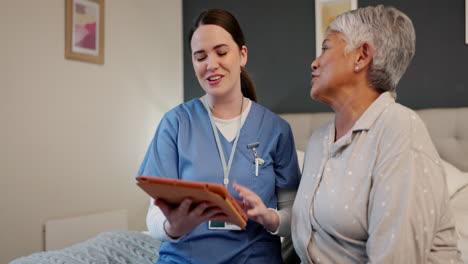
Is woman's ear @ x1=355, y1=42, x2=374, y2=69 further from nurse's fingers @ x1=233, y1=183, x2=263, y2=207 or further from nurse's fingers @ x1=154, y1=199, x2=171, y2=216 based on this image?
nurse's fingers @ x1=154, y1=199, x2=171, y2=216

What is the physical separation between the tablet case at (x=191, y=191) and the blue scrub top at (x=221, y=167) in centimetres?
30

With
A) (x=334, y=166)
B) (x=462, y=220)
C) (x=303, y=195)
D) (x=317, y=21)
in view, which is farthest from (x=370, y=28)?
(x=317, y=21)

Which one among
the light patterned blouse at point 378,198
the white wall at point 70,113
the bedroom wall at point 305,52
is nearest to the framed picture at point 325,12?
the bedroom wall at point 305,52

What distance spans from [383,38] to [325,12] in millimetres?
2130

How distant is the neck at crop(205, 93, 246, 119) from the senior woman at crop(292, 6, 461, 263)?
11.9 inches

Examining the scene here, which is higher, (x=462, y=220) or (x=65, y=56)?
(x=65, y=56)

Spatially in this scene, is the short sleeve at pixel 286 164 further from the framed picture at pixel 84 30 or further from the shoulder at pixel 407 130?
the framed picture at pixel 84 30

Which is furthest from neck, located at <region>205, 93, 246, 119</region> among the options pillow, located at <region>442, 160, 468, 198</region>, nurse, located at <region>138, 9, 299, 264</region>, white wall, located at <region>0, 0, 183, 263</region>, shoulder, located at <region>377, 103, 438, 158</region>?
white wall, located at <region>0, 0, 183, 263</region>

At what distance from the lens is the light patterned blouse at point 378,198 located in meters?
1.03

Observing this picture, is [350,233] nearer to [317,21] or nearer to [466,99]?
[466,99]

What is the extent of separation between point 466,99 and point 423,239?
2.02m

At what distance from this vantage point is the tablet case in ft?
3.11

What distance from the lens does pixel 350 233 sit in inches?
45.4

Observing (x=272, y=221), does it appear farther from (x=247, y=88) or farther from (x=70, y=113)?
(x=70, y=113)
